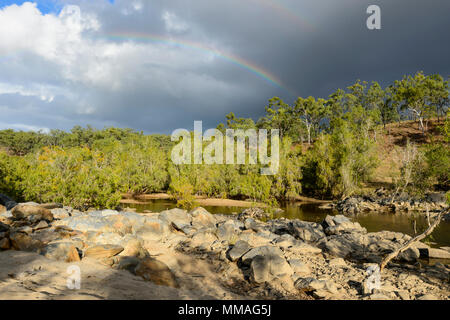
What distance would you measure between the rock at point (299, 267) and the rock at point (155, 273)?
13.4ft

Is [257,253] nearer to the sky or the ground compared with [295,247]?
nearer to the sky

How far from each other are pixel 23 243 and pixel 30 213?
375 cm

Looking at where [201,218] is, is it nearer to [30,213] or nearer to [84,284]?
[30,213]

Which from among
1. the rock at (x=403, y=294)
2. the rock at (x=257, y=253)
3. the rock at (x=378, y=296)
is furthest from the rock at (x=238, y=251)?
the rock at (x=403, y=294)

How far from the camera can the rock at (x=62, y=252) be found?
727 centimetres

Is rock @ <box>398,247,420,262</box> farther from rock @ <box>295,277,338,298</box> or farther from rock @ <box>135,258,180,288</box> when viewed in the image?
rock @ <box>135,258,180,288</box>

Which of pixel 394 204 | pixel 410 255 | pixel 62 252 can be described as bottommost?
pixel 394 204

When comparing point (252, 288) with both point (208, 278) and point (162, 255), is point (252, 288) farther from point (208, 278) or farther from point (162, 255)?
point (162, 255)

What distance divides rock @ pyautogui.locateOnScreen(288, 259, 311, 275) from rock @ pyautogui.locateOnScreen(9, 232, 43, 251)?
817 cm

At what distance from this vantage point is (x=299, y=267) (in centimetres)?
902

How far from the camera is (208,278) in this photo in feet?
27.9

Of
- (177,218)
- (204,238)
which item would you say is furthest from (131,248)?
(177,218)
